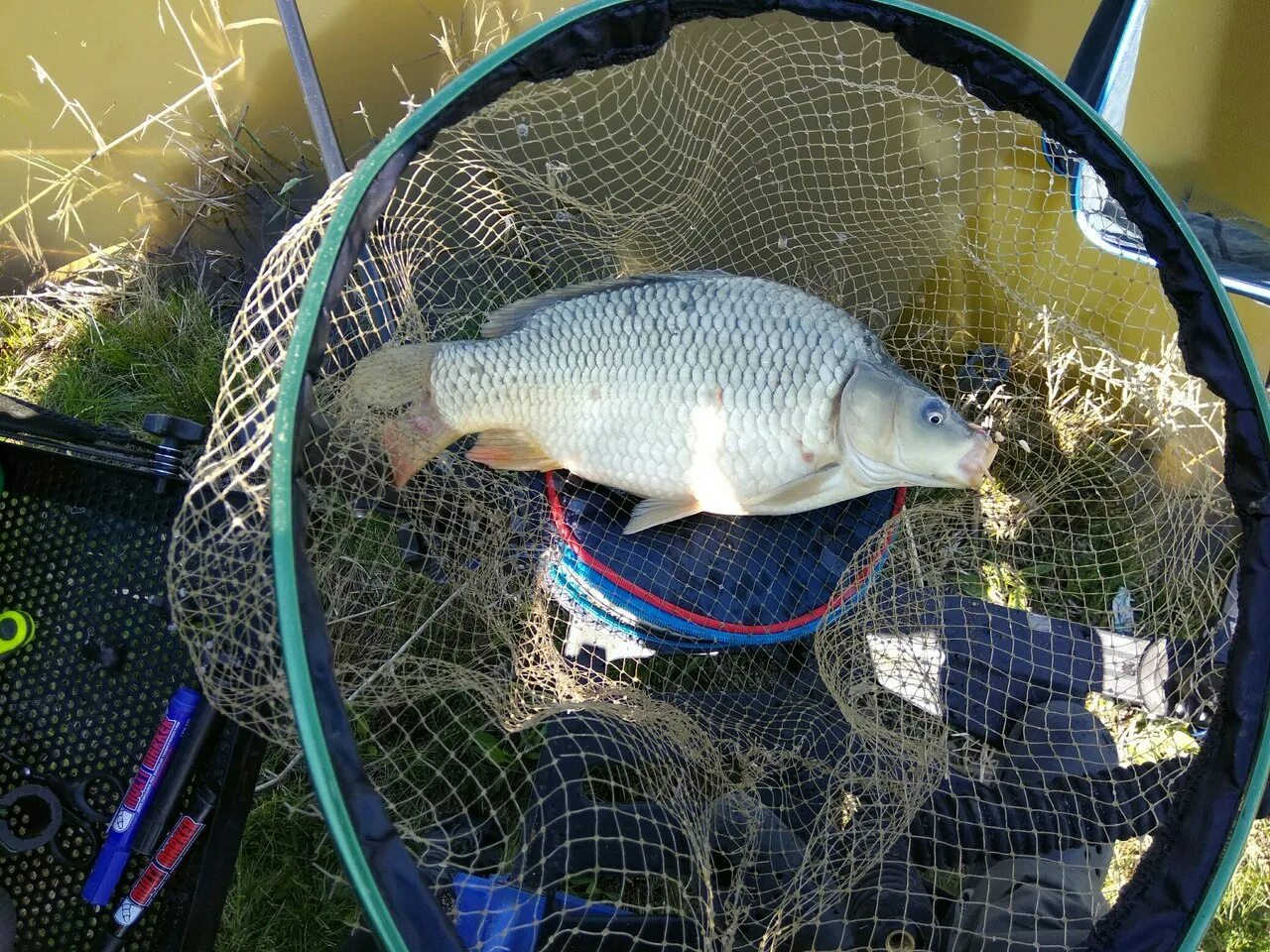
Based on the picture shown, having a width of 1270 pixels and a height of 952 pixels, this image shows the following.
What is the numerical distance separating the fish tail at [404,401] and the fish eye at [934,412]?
2.95 ft

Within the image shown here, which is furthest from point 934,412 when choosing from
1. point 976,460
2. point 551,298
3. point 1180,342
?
point 551,298

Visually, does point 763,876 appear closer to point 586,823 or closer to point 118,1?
point 586,823

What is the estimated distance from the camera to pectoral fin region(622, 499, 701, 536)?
162 centimetres

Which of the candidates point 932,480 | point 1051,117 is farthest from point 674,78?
point 932,480

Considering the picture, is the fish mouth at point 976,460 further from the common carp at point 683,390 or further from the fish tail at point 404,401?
the fish tail at point 404,401

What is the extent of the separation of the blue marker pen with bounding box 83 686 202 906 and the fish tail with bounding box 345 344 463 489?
0.51m

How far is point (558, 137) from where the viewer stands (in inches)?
86.3

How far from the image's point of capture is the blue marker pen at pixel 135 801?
126 centimetres

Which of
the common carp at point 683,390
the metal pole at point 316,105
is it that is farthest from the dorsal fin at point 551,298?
the metal pole at point 316,105

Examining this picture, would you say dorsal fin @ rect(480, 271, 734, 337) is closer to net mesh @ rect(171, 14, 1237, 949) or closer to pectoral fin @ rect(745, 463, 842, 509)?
net mesh @ rect(171, 14, 1237, 949)

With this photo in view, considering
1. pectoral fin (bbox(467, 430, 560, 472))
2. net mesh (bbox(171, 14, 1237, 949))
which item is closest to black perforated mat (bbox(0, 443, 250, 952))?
net mesh (bbox(171, 14, 1237, 949))

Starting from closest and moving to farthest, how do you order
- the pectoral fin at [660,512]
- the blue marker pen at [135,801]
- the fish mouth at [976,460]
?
the blue marker pen at [135,801] < the fish mouth at [976,460] < the pectoral fin at [660,512]

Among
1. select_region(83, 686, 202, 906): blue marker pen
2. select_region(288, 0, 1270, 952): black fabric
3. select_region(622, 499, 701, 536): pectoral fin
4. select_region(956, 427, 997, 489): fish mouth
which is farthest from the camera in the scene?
select_region(622, 499, 701, 536): pectoral fin

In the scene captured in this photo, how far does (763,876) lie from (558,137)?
184 cm
